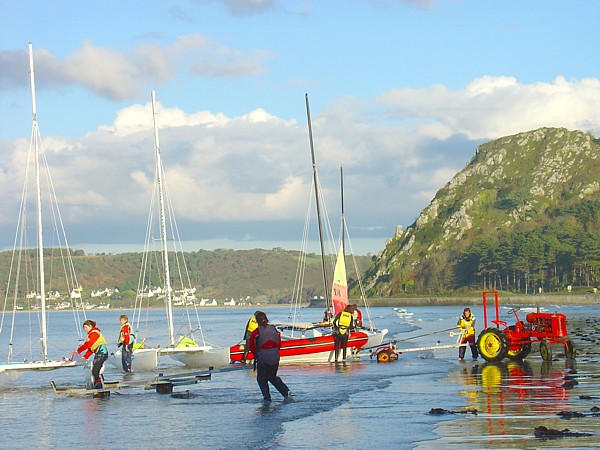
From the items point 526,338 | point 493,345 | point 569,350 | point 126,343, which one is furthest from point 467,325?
point 126,343

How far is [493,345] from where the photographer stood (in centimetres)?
2953

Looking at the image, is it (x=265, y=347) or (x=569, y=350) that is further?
(x=569, y=350)

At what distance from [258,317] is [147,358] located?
54.5 ft

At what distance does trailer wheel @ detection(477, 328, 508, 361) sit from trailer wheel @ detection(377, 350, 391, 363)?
4.41 metres

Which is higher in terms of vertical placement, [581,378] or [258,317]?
[258,317]

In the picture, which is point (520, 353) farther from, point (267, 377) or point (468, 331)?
point (267, 377)

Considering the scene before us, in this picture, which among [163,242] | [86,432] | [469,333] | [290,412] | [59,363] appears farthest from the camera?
[163,242]

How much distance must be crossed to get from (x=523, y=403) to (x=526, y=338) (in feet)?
37.9

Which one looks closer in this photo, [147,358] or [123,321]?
[123,321]

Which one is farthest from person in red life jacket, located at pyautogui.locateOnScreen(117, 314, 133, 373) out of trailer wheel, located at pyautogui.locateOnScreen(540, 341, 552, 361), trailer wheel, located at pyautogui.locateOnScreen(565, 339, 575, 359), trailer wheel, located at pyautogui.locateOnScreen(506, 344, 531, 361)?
trailer wheel, located at pyautogui.locateOnScreen(565, 339, 575, 359)

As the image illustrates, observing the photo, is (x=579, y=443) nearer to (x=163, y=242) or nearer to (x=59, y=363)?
(x=59, y=363)

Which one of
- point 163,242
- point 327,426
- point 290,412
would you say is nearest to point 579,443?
point 327,426

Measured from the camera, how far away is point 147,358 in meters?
35.6

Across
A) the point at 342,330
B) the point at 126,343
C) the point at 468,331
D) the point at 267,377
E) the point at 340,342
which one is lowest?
the point at 267,377
